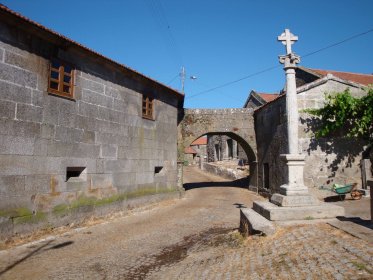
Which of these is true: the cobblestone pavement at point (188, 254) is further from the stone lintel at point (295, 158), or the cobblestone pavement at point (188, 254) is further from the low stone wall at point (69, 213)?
the stone lintel at point (295, 158)

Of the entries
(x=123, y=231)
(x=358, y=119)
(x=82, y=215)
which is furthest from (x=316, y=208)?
(x=358, y=119)

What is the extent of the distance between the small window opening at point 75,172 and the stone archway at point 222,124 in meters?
7.62

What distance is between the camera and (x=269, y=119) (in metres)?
13.9

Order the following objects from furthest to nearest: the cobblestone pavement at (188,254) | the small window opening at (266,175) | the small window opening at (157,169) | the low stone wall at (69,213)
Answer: the small window opening at (266,175) → the small window opening at (157,169) → the low stone wall at (69,213) → the cobblestone pavement at (188,254)

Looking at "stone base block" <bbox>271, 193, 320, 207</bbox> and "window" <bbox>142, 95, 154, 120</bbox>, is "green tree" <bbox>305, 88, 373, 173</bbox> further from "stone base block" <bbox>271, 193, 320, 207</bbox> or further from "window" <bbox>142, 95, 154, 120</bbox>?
"window" <bbox>142, 95, 154, 120</bbox>

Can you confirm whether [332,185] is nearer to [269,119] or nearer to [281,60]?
[269,119]

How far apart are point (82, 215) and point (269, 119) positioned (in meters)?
9.52

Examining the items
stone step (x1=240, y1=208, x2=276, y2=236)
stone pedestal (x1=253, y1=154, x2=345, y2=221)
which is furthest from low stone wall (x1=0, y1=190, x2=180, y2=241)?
stone pedestal (x1=253, y1=154, x2=345, y2=221)

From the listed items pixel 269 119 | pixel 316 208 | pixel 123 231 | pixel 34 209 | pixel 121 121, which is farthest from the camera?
pixel 269 119

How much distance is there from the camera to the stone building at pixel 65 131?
6.62 metres

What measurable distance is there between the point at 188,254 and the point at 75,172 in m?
4.66

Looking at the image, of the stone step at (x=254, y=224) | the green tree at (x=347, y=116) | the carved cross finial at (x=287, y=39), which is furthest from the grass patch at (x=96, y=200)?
the green tree at (x=347, y=116)

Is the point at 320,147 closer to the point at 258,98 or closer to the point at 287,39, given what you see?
the point at 287,39

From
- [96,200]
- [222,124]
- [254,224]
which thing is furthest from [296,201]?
[222,124]
